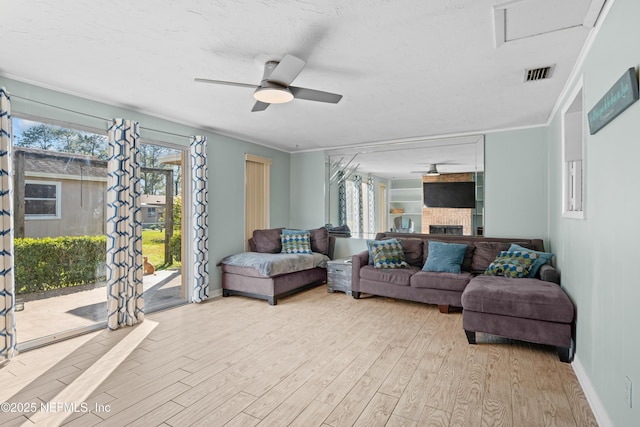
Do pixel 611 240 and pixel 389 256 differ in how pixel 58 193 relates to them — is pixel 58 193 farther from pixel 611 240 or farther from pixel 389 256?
pixel 611 240

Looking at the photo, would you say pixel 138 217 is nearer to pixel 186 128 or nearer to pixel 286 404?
pixel 186 128

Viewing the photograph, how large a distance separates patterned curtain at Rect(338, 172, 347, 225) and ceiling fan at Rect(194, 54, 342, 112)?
3321mm

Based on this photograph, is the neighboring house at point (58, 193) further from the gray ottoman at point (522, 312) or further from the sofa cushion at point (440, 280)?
the gray ottoman at point (522, 312)

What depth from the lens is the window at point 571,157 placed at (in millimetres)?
3039

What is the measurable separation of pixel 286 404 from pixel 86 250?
2853 mm

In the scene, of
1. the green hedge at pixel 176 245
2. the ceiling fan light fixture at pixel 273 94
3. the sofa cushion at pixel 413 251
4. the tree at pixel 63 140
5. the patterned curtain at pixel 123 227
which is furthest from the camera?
the sofa cushion at pixel 413 251

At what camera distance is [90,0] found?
1.87 m

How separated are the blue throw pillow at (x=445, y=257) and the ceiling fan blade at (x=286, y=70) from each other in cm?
304

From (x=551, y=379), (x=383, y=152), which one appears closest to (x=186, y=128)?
(x=383, y=152)

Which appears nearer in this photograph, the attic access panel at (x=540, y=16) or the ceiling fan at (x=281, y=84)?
the attic access panel at (x=540, y=16)

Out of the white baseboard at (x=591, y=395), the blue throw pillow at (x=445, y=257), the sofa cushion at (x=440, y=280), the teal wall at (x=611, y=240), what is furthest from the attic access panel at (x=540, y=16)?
the blue throw pillow at (x=445, y=257)

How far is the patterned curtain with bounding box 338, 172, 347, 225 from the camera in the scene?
19.9ft

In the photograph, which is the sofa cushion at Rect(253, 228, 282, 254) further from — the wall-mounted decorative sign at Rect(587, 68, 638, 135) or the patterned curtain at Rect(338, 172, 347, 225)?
the wall-mounted decorative sign at Rect(587, 68, 638, 135)

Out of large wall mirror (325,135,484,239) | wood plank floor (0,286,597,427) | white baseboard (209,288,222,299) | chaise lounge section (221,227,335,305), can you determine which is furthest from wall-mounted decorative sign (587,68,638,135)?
white baseboard (209,288,222,299)
